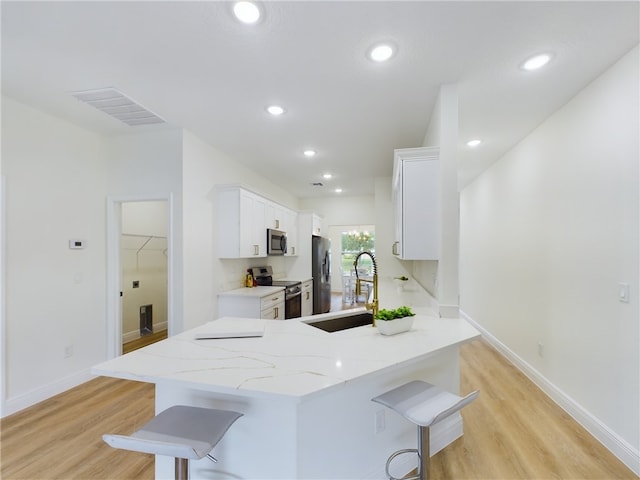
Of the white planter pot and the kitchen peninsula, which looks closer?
the kitchen peninsula

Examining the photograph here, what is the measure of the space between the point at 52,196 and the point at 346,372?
3338 millimetres

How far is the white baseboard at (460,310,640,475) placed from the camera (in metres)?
1.91

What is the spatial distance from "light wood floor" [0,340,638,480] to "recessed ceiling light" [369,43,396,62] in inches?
106

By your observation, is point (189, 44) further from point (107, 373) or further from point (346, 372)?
point (346, 372)

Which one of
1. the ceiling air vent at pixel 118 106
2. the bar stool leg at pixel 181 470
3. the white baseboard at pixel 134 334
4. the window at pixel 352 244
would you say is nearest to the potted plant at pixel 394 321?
the bar stool leg at pixel 181 470

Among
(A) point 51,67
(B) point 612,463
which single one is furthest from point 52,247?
(B) point 612,463

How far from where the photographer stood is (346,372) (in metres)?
1.32

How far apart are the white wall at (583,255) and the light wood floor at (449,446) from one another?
21 cm

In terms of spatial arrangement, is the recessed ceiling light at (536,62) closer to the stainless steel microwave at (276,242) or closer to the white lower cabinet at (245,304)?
the white lower cabinet at (245,304)

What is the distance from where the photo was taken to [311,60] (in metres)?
2.08

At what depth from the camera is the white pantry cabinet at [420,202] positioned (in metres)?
2.47

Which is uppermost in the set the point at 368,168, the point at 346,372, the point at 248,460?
the point at 368,168

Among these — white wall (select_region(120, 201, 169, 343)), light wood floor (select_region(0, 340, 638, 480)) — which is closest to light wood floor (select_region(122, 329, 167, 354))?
white wall (select_region(120, 201, 169, 343))

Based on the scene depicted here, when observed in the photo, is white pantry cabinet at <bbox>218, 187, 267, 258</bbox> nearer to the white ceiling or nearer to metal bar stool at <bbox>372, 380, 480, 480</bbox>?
the white ceiling
